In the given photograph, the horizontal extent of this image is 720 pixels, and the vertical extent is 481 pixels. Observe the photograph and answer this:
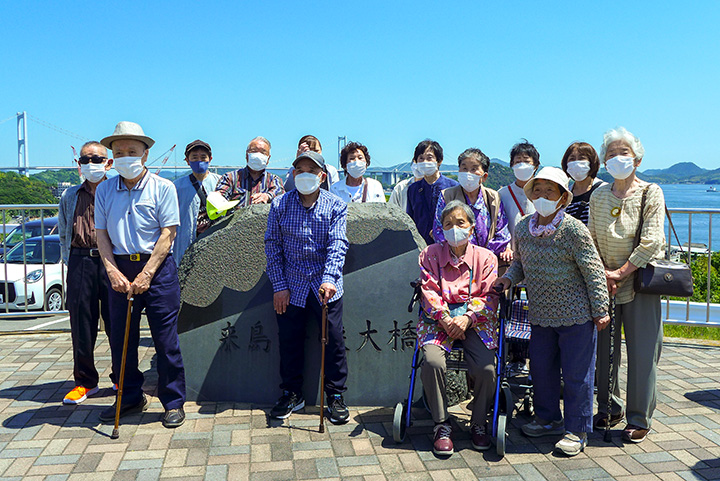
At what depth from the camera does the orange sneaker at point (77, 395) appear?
4223 millimetres

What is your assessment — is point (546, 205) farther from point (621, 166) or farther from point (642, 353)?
point (642, 353)

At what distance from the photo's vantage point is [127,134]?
376 centimetres

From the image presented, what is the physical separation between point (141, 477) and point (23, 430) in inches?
46.5

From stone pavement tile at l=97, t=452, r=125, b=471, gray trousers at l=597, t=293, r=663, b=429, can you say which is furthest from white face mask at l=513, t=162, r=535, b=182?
stone pavement tile at l=97, t=452, r=125, b=471

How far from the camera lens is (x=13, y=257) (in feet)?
27.4

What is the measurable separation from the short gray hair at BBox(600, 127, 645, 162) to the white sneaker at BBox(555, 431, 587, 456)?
170 cm

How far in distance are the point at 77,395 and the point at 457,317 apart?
2.81m

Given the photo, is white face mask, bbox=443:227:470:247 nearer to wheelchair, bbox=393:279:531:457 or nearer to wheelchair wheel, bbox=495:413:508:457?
wheelchair, bbox=393:279:531:457

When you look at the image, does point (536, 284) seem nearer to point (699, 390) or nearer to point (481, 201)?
point (481, 201)

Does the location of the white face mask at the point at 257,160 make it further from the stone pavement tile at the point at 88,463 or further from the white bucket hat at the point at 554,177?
the stone pavement tile at the point at 88,463

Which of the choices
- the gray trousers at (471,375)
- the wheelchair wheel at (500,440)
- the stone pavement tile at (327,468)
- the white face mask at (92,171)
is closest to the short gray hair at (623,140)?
the gray trousers at (471,375)

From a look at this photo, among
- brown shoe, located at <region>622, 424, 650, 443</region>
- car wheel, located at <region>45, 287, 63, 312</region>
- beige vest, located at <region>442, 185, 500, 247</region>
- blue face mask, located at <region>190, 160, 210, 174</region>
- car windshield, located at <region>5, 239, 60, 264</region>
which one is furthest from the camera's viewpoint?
car windshield, located at <region>5, 239, 60, 264</region>

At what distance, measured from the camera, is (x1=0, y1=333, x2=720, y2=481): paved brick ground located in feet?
10.5

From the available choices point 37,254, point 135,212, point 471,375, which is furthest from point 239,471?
point 37,254
